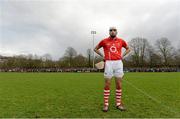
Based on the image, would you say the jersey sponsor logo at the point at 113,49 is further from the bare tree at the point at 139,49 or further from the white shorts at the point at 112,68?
the bare tree at the point at 139,49

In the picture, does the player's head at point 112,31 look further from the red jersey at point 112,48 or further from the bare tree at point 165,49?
the bare tree at point 165,49

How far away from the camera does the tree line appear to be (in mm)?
95500

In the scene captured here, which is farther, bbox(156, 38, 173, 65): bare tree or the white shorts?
bbox(156, 38, 173, 65): bare tree

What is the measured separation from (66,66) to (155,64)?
32708 millimetres

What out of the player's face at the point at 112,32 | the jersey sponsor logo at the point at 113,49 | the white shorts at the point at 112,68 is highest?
the player's face at the point at 112,32

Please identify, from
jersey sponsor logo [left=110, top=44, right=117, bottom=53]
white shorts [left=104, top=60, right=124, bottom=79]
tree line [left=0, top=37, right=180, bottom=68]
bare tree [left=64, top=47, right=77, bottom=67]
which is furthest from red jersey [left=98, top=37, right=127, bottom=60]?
bare tree [left=64, top=47, right=77, bottom=67]

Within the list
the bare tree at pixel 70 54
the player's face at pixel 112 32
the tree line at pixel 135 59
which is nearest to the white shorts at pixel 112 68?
the player's face at pixel 112 32

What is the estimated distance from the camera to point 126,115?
22.6 feet

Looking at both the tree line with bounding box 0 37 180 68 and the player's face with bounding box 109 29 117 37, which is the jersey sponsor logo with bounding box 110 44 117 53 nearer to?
the player's face with bounding box 109 29 117 37

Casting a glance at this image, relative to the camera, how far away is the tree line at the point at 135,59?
95.5 meters

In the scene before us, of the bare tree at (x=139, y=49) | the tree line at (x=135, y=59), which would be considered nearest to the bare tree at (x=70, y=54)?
the tree line at (x=135, y=59)

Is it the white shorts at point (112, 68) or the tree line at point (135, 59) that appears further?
the tree line at point (135, 59)

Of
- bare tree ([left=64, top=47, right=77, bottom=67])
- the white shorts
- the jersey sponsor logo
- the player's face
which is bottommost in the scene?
the white shorts

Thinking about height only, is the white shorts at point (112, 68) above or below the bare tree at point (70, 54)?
below
